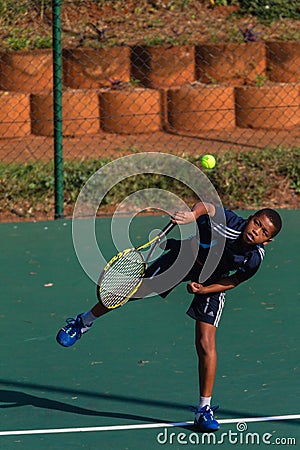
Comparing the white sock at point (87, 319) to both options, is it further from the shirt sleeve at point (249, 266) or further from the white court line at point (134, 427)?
the shirt sleeve at point (249, 266)

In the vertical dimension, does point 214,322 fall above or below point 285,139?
below

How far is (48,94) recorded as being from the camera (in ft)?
39.9

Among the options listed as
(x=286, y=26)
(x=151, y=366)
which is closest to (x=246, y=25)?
(x=286, y=26)

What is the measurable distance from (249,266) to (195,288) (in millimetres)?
300

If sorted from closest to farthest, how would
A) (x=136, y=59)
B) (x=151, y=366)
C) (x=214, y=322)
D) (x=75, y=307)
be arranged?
1. (x=214, y=322)
2. (x=151, y=366)
3. (x=75, y=307)
4. (x=136, y=59)

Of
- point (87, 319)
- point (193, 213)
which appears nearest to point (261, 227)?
point (193, 213)

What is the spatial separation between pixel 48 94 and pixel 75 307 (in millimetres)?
4874

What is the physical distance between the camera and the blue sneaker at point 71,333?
19.1ft

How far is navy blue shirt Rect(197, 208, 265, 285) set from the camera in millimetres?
5551

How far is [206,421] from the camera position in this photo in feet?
18.2

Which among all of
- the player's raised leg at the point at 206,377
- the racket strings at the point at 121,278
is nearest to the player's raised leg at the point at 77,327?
the racket strings at the point at 121,278

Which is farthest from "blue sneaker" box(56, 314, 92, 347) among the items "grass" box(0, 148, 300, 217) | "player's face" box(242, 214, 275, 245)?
"grass" box(0, 148, 300, 217)

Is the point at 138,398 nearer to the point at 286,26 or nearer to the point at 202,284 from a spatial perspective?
the point at 202,284

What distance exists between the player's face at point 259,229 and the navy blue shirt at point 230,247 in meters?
0.11
